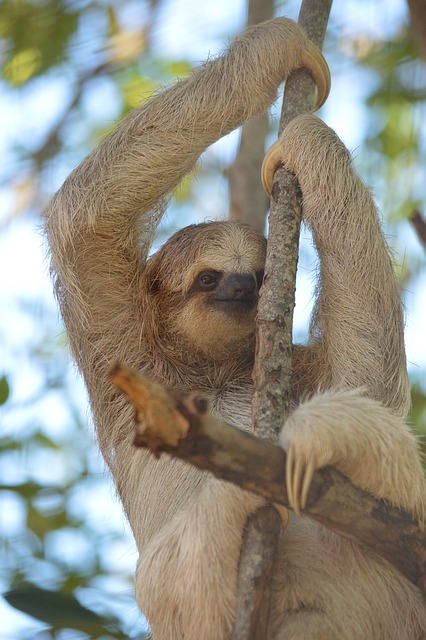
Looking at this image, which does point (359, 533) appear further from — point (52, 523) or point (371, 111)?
point (371, 111)

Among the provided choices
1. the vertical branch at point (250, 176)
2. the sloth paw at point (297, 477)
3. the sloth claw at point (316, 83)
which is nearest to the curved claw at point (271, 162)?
the sloth claw at point (316, 83)

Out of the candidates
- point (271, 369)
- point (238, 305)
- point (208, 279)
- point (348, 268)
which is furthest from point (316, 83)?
point (271, 369)

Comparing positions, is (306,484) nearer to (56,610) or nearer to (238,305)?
(56,610)

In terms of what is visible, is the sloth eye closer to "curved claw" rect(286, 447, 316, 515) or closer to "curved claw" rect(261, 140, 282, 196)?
"curved claw" rect(261, 140, 282, 196)

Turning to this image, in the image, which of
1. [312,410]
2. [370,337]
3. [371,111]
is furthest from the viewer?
[371,111]

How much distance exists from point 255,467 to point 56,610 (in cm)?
264

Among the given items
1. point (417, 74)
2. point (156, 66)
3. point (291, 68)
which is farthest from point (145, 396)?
point (156, 66)

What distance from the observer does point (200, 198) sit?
12.5 m

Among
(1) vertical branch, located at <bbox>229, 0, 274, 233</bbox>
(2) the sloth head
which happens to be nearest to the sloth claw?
(2) the sloth head

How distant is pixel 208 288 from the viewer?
6.93m

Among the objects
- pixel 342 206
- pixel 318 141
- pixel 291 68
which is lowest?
pixel 342 206

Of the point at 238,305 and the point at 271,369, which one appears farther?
the point at 238,305

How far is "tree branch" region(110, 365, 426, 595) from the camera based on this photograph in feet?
11.7

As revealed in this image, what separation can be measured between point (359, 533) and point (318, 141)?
123 inches
